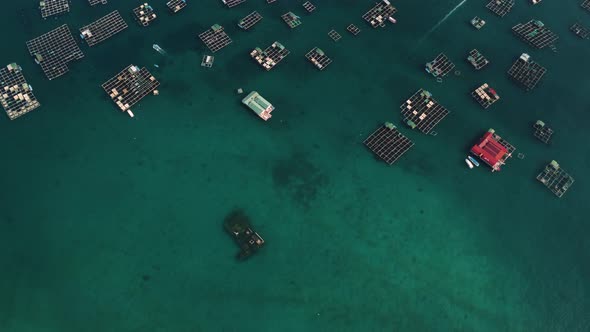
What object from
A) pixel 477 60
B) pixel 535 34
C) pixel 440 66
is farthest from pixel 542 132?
pixel 535 34

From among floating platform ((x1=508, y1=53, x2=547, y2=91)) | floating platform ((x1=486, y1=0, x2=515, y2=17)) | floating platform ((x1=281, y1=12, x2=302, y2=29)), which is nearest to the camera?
floating platform ((x1=508, y1=53, x2=547, y2=91))

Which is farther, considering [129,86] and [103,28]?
[103,28]

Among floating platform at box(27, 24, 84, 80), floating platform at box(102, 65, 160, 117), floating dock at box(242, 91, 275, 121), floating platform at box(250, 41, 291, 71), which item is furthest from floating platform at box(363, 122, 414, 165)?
floating platform at box(27, 24, 84, 80)

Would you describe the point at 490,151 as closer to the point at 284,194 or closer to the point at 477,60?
the point at 477,60

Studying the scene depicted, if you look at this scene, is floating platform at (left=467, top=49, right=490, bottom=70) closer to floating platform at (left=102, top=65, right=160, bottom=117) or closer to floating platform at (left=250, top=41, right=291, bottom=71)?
floating platform at (left=250, top=41, right=291, bottom=71)

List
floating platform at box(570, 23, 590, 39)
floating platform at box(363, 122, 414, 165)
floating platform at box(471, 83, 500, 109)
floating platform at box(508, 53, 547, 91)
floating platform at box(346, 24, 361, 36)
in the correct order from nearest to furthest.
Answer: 1. floating platform at box(363, 122, 414, 165)
2. floating platform at box(471, 83, 500, 109)
3. floating platform at box(508, 53, 547, 91)
4. floating platform at box(346, 24, 361, 36)
5. floating platform at box(570, 23, 590, 39)

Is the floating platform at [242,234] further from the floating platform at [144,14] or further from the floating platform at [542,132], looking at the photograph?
the floating platform at [542,132]
